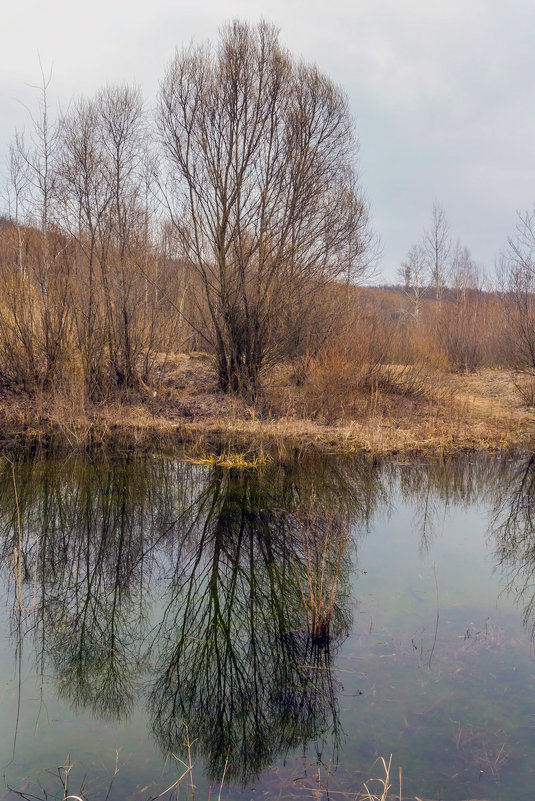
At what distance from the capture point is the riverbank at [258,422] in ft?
36.1

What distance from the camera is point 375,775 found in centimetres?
305

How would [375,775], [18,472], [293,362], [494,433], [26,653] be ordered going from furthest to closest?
[293,362] < [494,433] < [18,472] < [26,653] < [375,775]

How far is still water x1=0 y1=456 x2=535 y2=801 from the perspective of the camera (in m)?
3.10

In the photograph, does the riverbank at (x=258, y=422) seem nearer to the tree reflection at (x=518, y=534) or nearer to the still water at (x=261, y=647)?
the tree reflection at (x=518, y=534)

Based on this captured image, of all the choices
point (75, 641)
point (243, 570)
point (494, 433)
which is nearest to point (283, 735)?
point (75, 641)

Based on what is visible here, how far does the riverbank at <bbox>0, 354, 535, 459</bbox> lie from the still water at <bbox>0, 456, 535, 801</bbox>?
123 inches

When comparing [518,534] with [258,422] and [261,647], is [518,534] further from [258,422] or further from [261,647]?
[258,422]

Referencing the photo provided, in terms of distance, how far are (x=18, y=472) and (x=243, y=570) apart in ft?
15.3

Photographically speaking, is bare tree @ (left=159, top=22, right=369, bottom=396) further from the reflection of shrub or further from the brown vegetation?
the reflection of shrub

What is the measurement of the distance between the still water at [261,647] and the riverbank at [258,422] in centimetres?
312

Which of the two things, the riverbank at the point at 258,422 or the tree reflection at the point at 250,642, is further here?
the riverbank at the point at 258,422

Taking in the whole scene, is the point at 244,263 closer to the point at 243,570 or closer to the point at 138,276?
the point at 138,276

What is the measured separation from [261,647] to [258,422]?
26.3ft

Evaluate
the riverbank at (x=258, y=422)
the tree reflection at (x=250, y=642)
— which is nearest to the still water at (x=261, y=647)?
the tree reflection at (x=250, y=642)
